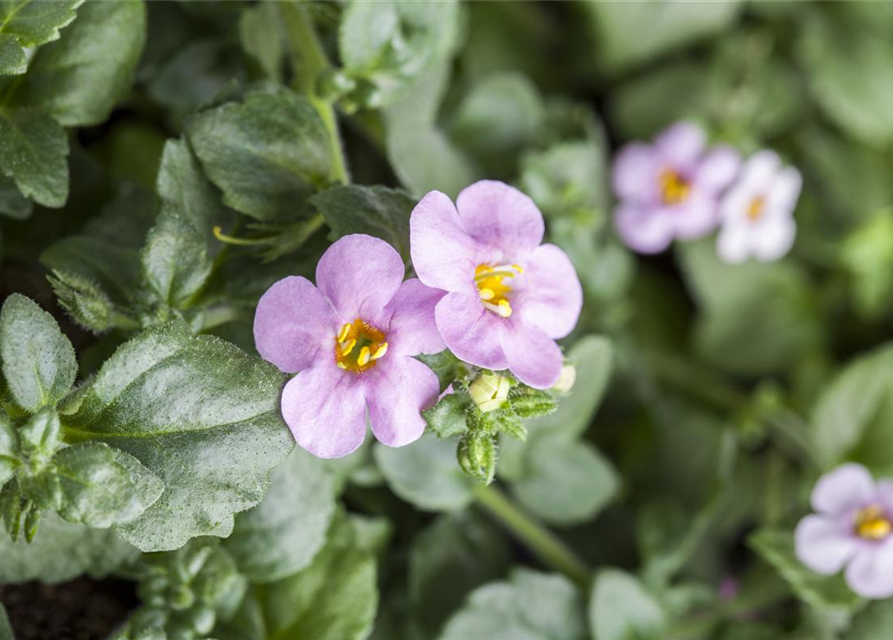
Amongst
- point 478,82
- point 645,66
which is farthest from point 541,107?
point 645,66

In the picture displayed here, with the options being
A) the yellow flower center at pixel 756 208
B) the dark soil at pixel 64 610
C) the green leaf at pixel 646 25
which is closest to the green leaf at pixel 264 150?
the dark soil at pixel 64 610

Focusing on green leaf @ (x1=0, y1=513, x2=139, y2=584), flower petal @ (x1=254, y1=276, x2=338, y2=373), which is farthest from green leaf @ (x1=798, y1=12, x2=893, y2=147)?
green leaf @ (x1=0, y1=513, x2=139, y2=584)

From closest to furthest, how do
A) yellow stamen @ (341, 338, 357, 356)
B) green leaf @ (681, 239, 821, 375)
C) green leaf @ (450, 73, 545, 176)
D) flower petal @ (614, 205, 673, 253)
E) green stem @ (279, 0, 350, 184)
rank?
yellow stamen @ (341, 338, 357, 356), green stem @ (279, 0, 350, 184), green leaf @ (450, 73, 545, 176), flower petal @ (614, 205, 673, 253), green leaf @ (681, 239, 821, 375)

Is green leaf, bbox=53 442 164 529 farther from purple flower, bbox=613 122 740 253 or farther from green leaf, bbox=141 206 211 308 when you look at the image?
purple flower, bbox=613 122 740 253

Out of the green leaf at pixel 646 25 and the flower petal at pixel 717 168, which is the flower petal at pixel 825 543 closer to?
the flower petal at pixel 717 168

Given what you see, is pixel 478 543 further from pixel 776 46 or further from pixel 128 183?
pixel 776 46
